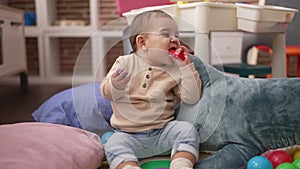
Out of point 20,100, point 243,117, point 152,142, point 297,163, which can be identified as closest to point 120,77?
point 152,142

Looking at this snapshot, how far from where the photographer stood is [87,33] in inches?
119

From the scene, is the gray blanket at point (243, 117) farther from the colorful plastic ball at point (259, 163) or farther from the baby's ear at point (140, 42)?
the baby's ear at point (140, 42)

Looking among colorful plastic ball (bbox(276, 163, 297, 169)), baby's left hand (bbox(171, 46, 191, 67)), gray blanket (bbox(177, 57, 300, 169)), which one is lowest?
colorful plastic ball (bbox(276, 163, 297, 169))

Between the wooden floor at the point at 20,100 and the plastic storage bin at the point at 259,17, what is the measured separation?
111cm

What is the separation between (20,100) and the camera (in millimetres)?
2334

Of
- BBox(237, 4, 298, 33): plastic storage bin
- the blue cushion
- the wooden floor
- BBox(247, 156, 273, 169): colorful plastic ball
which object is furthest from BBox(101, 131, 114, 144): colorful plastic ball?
the wooden floor

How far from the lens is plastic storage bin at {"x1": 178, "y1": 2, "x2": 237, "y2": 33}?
4.06ft

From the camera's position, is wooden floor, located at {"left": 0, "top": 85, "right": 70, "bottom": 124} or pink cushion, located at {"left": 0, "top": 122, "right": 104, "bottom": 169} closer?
pink cushion, located at {"left": 0, "top": 122, "right": 104, "bottom": 169}

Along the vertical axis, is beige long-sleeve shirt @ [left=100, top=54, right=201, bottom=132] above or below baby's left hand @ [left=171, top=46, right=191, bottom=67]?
below

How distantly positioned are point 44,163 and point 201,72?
484 millimetres

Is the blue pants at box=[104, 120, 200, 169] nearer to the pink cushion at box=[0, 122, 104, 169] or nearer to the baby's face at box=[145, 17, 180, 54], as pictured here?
the pink cushion at box=[0, 122, 104, 169]

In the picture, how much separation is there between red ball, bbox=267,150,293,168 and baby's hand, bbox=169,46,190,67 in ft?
1.08

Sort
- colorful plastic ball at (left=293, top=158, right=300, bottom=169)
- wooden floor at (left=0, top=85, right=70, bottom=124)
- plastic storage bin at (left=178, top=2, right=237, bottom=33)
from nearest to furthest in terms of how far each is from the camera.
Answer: colorful plastic ball at (left=293, top=158, right=300, bottom=169), plastic storage bin at (left=178, top=2, right=237, bottom=33), wooden floor at (left=0, top=85, right=70, bottom=124)

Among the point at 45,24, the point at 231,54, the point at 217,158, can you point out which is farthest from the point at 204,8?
the point at 45,24
